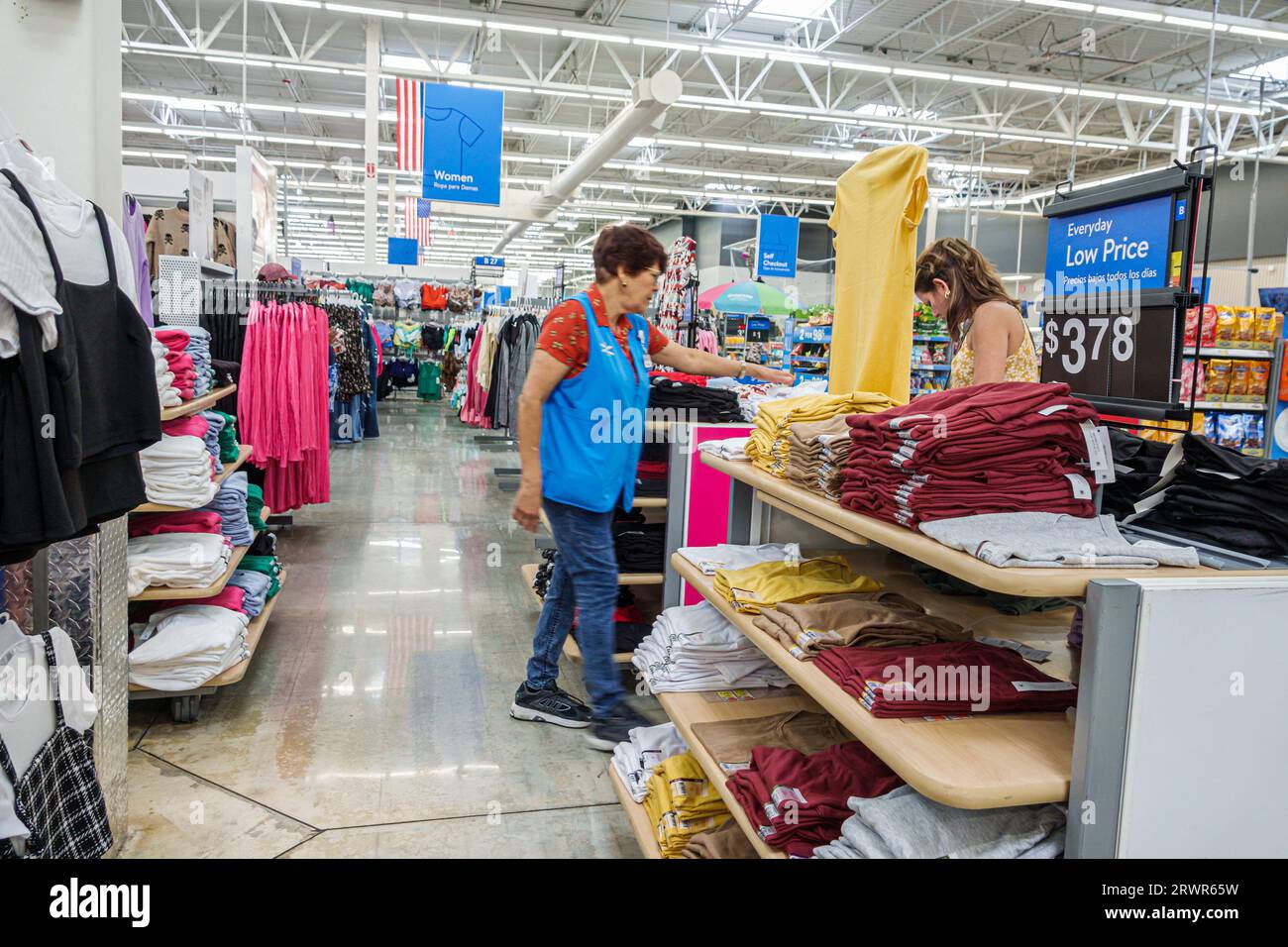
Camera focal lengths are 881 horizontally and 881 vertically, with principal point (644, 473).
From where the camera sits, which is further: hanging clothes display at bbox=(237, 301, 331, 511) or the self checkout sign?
hanging clothes display at bbox=(237, 301, 331, 511)

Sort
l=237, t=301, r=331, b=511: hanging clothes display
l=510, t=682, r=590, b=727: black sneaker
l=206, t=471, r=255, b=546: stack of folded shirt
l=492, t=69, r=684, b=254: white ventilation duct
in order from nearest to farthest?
l=510, t=682, r=590, b=727: black sneaker, l=206, t=471, r=255, b=546: stack of folded shirt, l=237, t=301, r=331, b=511: hanging clothes display, l=492, t=69, r=684, b=254: white ventilation duct

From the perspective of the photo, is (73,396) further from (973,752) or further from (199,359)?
(199,359)

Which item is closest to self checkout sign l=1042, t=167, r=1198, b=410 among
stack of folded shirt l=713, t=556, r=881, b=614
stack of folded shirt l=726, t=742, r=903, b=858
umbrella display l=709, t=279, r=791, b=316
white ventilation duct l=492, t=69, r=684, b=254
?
stack of folded shirt l=713, t=556, r=881, b=614

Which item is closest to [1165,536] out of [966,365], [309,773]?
[966,365]

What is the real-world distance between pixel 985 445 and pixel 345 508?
687 cm

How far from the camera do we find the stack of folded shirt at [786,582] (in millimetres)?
2230

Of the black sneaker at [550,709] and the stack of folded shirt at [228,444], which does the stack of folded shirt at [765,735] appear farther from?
the stack of folded shirt at [228,444]

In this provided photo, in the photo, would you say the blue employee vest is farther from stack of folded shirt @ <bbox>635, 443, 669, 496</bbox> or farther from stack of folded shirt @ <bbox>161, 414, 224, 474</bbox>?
stack of folded shirt @ <bbox>161, 414, 224, 474</bbox>

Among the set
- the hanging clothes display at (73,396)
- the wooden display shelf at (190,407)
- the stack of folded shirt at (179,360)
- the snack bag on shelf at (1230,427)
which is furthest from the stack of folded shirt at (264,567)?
the snack bag on shelf at (1230,427)

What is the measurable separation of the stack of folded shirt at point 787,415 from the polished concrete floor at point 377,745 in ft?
4.25

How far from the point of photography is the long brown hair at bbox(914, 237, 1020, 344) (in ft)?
9.03

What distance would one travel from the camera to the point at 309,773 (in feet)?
10.1

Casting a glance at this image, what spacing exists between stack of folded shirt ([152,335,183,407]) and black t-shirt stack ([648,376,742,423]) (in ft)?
6.38

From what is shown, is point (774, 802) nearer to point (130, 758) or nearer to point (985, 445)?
point (985, 445)
